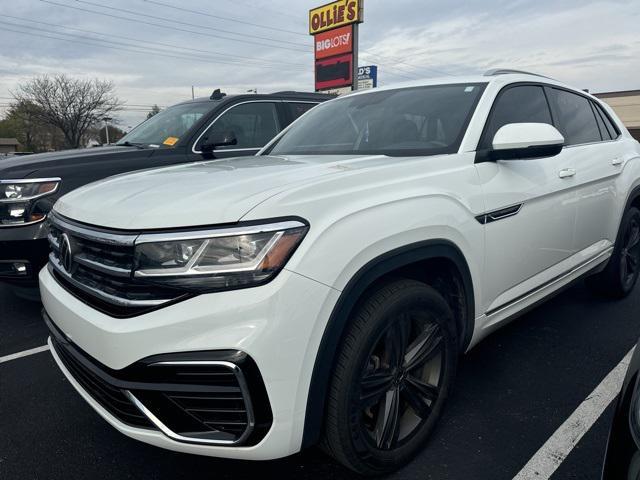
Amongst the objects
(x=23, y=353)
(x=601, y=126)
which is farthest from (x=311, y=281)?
(x=601, y=126)

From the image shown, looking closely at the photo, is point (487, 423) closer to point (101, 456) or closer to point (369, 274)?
point (369, 274)

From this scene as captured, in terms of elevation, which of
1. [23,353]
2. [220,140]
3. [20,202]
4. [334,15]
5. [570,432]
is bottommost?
[23,353]

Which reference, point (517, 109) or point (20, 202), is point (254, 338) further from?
point (20, 202)

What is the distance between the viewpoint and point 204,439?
164cm

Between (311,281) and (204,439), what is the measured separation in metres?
0.64

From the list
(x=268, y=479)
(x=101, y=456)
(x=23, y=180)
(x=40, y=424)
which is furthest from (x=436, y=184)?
(x=23, y=180)

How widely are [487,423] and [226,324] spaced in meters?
1.59

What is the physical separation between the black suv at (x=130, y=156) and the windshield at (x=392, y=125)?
121cm

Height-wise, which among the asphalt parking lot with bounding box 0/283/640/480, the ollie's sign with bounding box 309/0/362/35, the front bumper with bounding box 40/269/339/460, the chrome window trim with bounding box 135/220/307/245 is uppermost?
the ollie's sign with bounding box 309/0/362/35

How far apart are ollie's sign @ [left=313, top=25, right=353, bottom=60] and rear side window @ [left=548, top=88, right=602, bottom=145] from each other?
13679 millimetres

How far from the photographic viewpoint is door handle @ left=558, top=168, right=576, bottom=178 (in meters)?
2.95

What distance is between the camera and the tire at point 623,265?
3898 mm

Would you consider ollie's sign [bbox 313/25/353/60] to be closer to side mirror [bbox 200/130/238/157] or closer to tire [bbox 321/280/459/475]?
side mirror [bbox 200/130/238/157]

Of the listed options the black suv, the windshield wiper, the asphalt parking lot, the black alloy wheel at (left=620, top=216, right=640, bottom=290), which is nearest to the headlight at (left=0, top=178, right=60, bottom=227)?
the black suv
